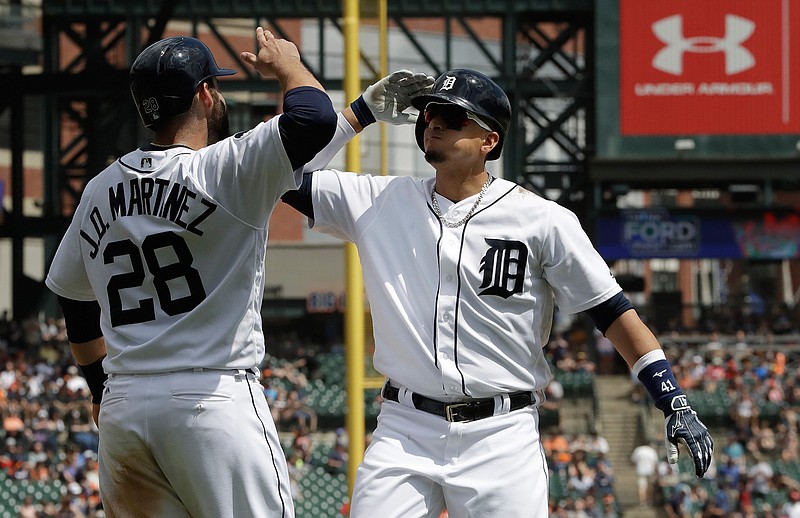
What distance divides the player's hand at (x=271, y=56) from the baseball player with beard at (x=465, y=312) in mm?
682

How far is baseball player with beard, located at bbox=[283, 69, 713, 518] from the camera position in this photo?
3699mm

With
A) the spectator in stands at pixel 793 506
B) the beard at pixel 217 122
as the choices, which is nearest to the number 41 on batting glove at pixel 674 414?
the beard at pixel 217 122

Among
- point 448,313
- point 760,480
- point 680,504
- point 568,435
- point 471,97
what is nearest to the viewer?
point 448,313

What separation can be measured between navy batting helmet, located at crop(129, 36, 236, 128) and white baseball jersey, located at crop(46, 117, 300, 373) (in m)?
0.13

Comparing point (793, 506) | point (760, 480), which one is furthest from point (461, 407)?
point (760, 480)

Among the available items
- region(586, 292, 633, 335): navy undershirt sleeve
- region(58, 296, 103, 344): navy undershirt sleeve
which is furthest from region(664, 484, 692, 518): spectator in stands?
region(58, 296, 103, 344): navy undershirt sleeve

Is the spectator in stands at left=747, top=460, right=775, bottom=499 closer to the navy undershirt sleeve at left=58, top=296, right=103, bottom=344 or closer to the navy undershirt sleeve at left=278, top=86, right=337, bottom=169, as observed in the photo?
the navy undershirt sleeve at left=58, top=296, right=103, bottom=344

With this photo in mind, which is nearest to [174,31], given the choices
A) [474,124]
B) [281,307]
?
[281,307]

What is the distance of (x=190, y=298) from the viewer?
3.16 metres

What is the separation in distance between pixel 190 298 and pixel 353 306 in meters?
2.44

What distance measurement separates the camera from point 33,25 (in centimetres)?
2173

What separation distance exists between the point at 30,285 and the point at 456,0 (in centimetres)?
928

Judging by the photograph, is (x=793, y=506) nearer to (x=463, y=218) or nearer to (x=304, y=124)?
(x=463, y=218)

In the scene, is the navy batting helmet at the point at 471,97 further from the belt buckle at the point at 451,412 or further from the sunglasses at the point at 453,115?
the belt buckle at the point at 451,412
